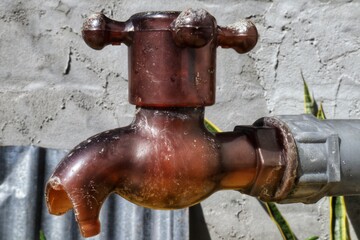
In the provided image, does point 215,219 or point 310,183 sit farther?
point 215,219

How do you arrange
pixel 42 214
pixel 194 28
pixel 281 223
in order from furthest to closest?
pixel 42 214
pixel 281 223
pixel 194 28

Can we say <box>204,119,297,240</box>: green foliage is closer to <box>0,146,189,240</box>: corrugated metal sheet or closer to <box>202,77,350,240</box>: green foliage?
<box>202,77,350,240</box>: green foliage

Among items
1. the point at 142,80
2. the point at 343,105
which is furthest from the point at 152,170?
the point at 343,105

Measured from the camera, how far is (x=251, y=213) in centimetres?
126

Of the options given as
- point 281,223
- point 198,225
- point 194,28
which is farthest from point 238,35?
point 198,225

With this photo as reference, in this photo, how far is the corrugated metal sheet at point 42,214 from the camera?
1.21m

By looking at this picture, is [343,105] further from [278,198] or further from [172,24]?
[172,24]

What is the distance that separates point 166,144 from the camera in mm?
510

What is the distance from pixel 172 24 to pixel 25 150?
0.83 m

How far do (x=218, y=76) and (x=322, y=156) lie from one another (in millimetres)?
725

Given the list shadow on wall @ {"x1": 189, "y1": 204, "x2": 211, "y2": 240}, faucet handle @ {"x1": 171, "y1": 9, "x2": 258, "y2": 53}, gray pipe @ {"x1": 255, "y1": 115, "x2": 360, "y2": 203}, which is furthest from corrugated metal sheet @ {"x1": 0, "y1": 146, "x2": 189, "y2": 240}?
faucet handle @ {"x1": 171, "y1": 9, "x2": 258, "y2": 53}

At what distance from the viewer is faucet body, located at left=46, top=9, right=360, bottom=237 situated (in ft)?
1.60

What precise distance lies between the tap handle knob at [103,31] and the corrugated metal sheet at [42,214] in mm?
753

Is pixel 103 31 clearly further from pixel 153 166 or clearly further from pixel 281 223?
pixel 281 223
